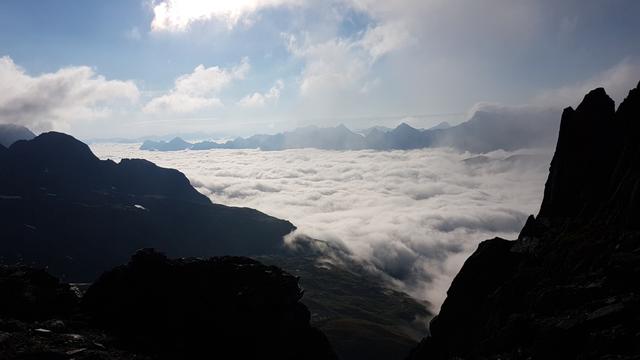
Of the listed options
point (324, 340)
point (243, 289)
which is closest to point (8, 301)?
point (243, 289)

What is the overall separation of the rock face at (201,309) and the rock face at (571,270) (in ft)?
98.7

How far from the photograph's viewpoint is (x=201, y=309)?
263 feet

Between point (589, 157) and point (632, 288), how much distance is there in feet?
178

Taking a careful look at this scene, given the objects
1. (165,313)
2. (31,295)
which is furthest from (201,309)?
(31,295)

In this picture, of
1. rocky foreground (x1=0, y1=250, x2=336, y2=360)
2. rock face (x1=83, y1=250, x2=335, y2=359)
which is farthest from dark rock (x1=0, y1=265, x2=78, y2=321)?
rock face (x1=83, y1=250, x2=335, y2=359)

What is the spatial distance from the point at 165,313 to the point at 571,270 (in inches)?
2309

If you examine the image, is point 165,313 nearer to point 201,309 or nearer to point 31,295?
point 201,309

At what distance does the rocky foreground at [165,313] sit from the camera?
63.7m

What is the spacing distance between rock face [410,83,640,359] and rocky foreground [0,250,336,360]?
3037cm

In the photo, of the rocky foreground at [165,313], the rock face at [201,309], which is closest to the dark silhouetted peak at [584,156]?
the rock face at [201,309]

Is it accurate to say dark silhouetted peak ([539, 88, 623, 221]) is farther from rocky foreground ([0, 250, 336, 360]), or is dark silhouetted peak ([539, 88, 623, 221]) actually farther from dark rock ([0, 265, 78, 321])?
dark rock ([0, 265, 78, 321])

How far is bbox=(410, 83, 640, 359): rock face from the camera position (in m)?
41.9

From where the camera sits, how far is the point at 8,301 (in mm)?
69062

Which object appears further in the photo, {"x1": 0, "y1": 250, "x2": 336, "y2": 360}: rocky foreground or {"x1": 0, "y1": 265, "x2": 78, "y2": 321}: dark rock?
{"x1": 0, "y1": 265, "x2": 78, "y2": 321}: dark rock
